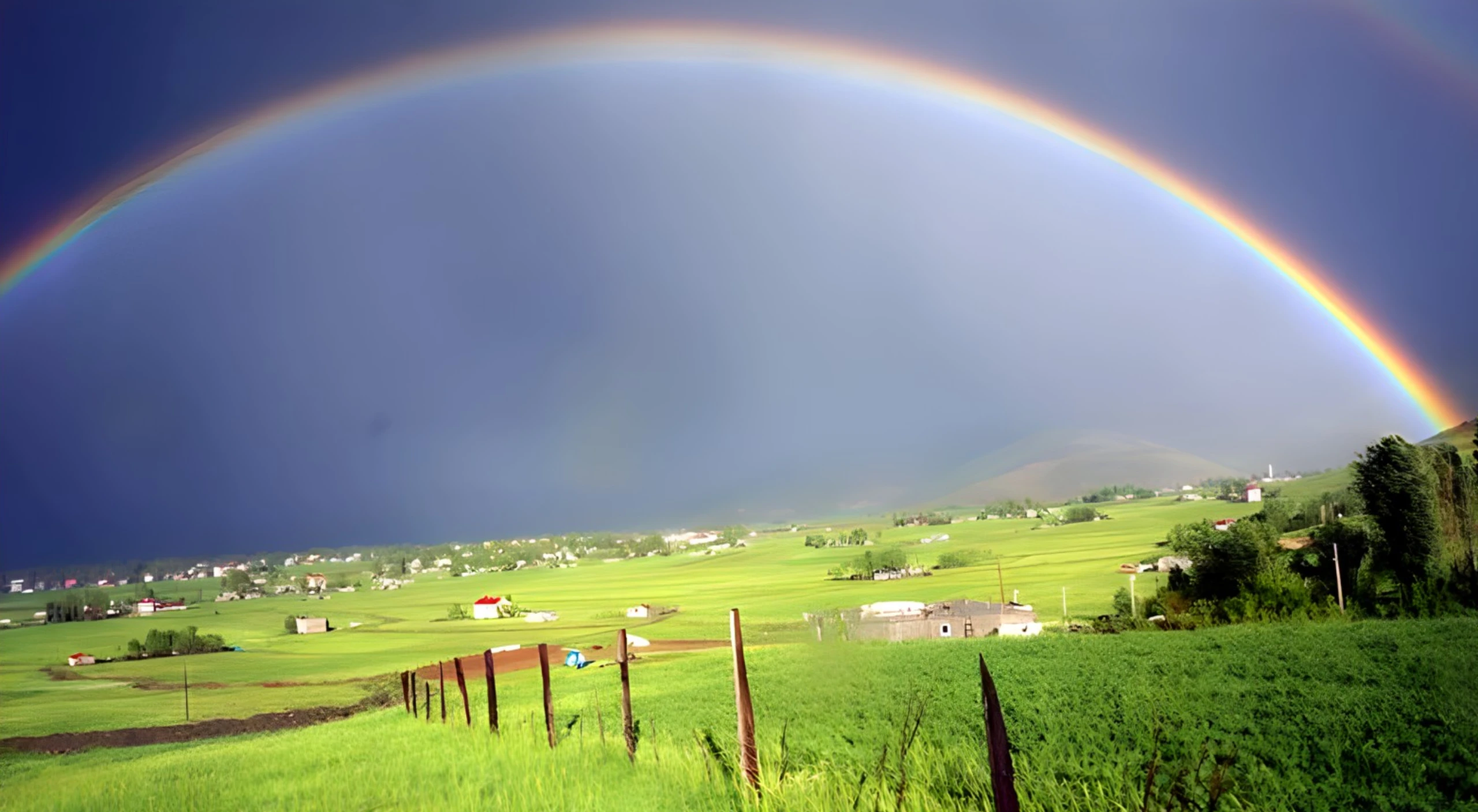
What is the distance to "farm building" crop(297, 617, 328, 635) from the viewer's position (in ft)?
214

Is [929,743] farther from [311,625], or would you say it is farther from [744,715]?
[311,625]

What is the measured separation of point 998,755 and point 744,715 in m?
3.17

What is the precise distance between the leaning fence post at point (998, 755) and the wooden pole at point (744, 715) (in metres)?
2.82

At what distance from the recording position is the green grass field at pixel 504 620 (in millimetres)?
46188

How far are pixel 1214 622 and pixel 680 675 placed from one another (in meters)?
30.8

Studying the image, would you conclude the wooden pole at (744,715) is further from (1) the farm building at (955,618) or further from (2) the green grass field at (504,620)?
(1) the farm building at (955,618)

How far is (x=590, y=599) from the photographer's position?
220 ft

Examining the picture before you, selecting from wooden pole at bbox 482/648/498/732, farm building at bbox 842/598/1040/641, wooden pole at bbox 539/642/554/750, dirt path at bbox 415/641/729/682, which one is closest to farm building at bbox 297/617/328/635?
dirt path at bbox 415/641/729/682

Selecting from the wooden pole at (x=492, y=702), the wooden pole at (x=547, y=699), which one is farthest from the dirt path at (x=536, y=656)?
the wooden pole at (x=547, y=699)

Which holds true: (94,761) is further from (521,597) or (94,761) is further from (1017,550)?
(1017,550)

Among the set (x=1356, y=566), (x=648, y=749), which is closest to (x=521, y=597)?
(x=1356, y=566)

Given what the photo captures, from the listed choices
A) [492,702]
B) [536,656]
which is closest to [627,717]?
[492,702]

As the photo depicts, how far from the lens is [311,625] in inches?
2608

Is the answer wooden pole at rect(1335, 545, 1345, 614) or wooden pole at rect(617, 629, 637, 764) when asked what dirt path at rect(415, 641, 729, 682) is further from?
wooden pole at rect(617, 629, 637, 764)
